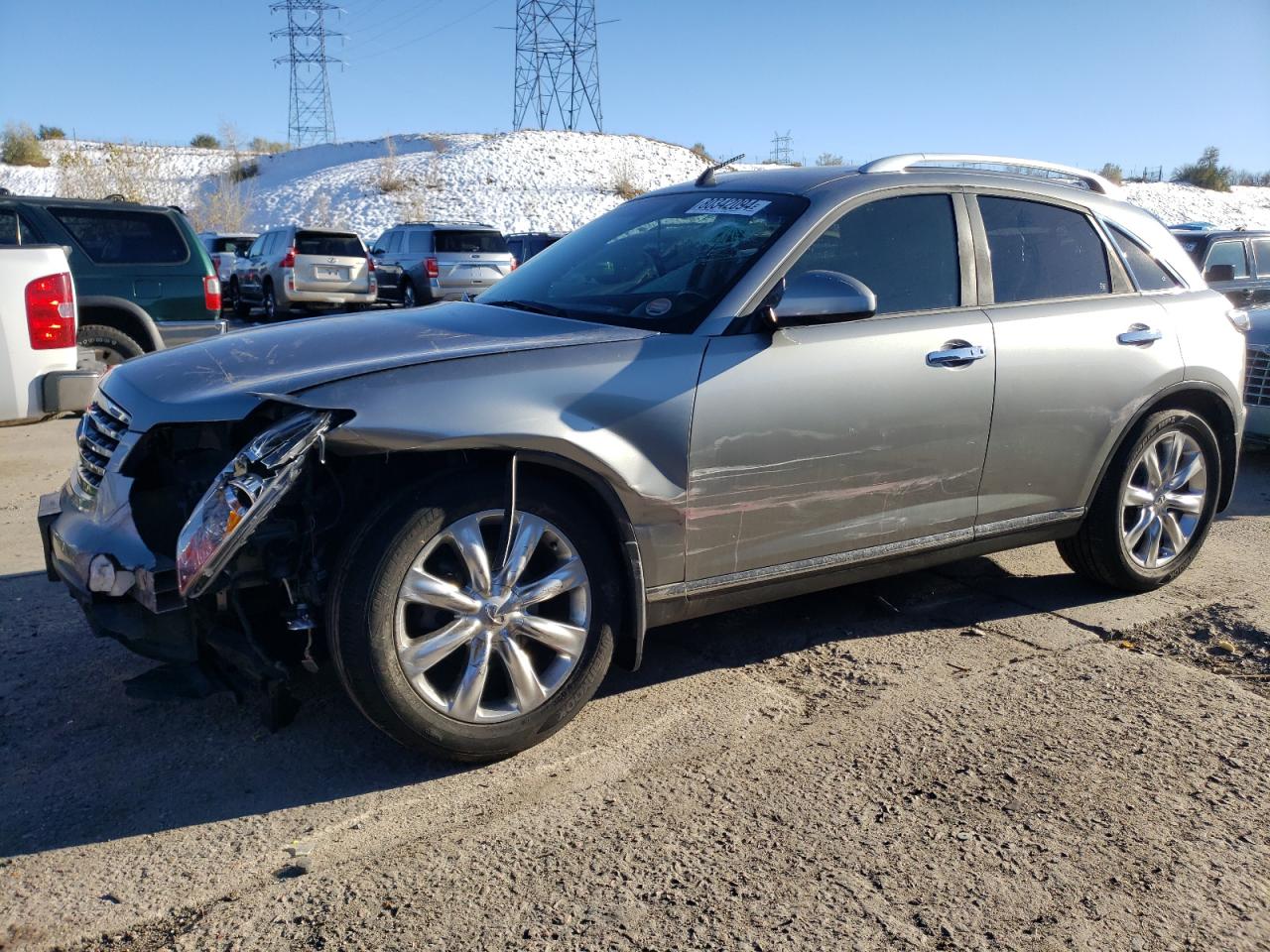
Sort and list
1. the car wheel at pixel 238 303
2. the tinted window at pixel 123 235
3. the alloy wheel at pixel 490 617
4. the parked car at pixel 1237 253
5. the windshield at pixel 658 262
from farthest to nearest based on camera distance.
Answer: the car wheel at pixel 238 303, the parked car at pixel 1237 253, the tinted window at pixel 123 235, the windshield at pixel 658 262, the alloy wheel at pixel 490 617

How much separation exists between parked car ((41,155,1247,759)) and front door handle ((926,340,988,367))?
0.01 metres

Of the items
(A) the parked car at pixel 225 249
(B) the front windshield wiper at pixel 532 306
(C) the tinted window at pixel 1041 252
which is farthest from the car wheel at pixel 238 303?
(C) the tinted window at pixel 1041 252

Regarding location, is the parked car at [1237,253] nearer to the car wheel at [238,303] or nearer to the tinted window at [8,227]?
the tinted window at [8,227]

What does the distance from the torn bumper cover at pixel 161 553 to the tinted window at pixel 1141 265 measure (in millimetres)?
3609

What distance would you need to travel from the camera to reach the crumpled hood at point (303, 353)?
120 inches

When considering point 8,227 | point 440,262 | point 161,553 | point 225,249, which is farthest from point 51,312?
point 225,249

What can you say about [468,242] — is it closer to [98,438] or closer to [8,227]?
[8,227]

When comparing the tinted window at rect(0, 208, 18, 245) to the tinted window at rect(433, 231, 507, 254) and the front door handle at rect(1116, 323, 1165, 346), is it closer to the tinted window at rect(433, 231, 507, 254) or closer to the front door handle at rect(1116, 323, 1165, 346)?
the front door handle at rect(1116, 323, 1165, 346)

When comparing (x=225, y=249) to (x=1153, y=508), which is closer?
(x=1153, y=508)

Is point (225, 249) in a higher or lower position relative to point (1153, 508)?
higher

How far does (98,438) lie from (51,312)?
343 centimetres

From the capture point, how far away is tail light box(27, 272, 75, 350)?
6.23 metres

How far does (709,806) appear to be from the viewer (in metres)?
3.00

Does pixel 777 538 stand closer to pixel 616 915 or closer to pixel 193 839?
pixel 616 915
